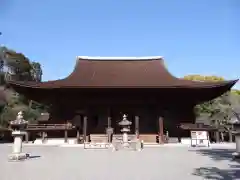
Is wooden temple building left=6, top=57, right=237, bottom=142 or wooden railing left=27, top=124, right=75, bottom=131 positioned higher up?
wooden temple building left=6, top=57, right=237, bottom=142

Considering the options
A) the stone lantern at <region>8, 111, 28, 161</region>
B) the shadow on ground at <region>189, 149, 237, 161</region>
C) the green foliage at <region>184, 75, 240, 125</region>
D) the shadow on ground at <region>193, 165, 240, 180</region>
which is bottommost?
the shadow on ground at <region>189, 149, 237, 161</region>

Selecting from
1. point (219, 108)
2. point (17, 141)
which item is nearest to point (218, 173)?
point (17, 141)

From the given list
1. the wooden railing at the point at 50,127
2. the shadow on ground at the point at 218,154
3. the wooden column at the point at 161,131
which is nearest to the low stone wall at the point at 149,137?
the wooden column at the point at 161,131

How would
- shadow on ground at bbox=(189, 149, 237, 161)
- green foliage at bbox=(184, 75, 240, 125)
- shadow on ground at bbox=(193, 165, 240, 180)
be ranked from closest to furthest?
shadow on ground at bbox=(193, 165, 240, 180)
shadow on ground at bbox=(189, 149, 237, 161)
green foliage at bbox=(184, 75, 240, 125)

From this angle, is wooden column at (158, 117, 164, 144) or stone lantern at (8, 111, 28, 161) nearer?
stone lantern at (8, 111, 28, 161)

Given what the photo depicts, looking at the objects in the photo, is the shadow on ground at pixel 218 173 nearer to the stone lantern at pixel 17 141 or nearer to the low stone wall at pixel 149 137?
the stone lantern at pixel 17 141

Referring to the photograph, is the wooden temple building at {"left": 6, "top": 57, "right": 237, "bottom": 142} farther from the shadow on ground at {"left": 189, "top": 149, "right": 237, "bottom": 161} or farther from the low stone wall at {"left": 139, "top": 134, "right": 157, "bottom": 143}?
the shadow on ground at {"left": 189, "top": 149, "right": 237, "bottom": 161}

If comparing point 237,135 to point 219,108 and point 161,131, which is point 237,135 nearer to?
point 161,131

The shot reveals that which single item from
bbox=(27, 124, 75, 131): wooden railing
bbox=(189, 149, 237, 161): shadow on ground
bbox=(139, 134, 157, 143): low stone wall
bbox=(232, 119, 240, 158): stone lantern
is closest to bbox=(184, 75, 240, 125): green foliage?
bbox=(139, 134, 157, 143): low stone wall

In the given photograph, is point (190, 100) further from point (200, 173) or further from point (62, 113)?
point (200, 173)

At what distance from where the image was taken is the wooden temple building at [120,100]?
60.1 ft

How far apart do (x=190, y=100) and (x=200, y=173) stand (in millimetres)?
13616

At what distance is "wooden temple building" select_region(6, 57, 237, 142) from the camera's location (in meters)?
18.3

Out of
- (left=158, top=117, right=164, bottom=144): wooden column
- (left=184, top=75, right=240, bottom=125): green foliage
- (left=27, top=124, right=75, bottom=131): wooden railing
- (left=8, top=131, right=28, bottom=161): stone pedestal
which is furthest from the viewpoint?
(left=184, top=75, right=240, bottom=125): green foliage
